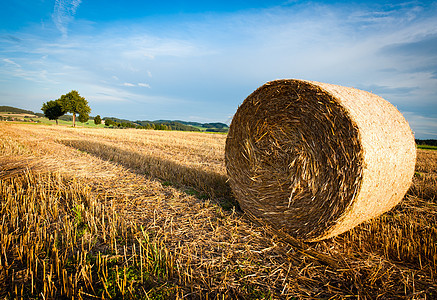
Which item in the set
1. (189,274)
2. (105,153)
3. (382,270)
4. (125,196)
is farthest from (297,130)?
(105,153)

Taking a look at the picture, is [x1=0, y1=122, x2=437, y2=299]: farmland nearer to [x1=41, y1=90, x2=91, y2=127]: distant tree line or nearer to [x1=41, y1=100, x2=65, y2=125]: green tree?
[x1=41, y1=90, x2=91, y2=127]: distant tree line

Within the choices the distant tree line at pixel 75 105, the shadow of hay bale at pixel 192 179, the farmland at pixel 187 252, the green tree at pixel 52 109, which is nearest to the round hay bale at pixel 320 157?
the farmland at pixel 187 252

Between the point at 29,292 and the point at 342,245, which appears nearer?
the point at 29,292

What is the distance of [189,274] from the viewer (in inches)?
91.0

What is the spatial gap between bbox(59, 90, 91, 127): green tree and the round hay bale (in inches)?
2180

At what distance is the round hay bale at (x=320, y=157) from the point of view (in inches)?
111

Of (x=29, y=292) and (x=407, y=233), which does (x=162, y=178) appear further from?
(x=407, y=233)

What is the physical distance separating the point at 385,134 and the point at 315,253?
72.6 inches

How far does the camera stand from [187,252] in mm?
2678

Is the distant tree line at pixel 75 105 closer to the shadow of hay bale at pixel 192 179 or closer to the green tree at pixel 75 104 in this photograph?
the green tree at pixel 75 104

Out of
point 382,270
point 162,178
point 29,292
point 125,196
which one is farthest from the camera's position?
point 162,178

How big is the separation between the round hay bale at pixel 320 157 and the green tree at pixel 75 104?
5538 centimetres

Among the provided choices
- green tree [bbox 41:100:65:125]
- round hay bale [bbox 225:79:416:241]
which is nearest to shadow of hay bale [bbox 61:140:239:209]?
round hay bale [bbox 225:79:416:241]

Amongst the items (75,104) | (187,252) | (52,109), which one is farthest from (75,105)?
(187,252)
